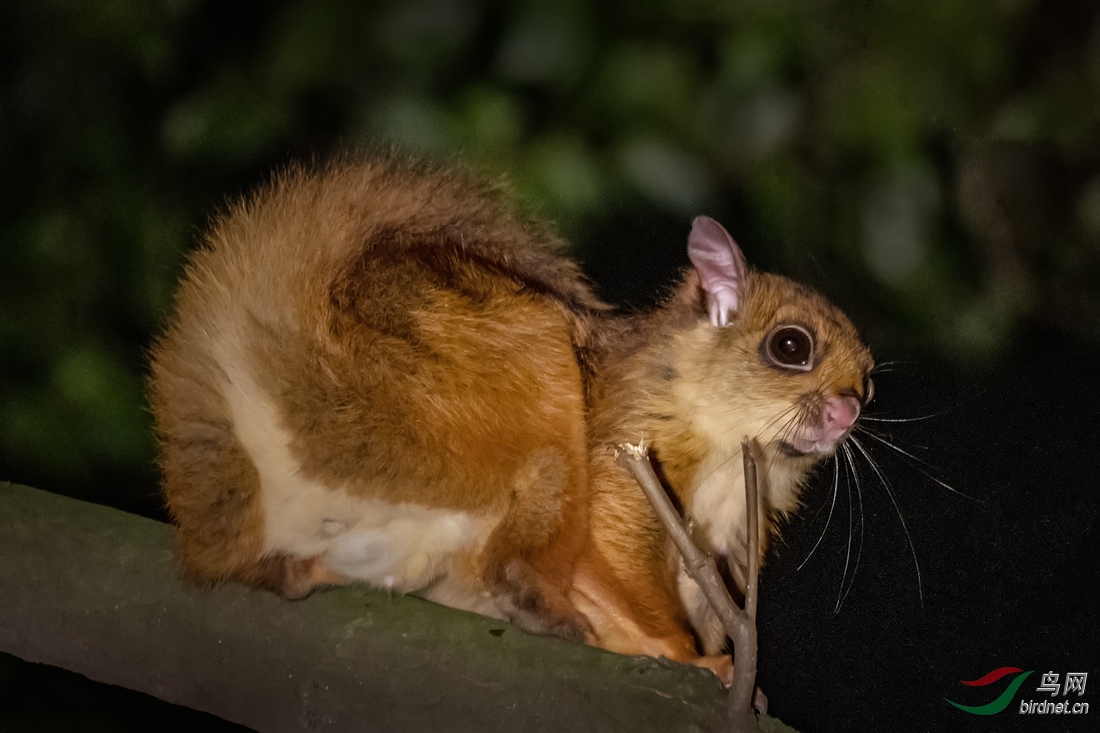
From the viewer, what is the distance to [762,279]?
1295mm

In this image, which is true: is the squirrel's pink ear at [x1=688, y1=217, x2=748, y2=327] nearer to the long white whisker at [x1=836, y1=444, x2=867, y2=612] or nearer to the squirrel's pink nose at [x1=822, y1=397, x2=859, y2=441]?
the squirrel's pink nose at [x1=822, y1=397, x2=859, y2=441]

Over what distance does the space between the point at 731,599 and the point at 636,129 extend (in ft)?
2.07

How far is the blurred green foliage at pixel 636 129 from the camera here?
1.15 meters

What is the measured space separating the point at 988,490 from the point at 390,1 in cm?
105

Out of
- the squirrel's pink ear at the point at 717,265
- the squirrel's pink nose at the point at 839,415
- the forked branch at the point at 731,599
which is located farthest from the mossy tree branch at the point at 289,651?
the squirrel's pink ear at the point at 717,265

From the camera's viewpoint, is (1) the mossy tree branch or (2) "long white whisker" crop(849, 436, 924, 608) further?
(2) "long white whisker" crop(849, 436, 924, 608)

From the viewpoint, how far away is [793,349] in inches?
48.4

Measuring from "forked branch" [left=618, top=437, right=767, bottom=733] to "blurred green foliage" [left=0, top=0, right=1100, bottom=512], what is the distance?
1.48 ft

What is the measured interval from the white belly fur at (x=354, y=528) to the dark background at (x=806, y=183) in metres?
0.44

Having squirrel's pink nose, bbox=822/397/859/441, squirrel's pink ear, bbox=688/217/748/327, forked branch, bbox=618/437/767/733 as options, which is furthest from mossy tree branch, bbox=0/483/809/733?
squirrel's pink ear, bbox=688/217/748/327

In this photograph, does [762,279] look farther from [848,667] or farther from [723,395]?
[848,667]

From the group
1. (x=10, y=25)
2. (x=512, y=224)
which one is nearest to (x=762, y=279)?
(x=512, y=224)

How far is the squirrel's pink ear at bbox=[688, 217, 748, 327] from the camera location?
116 cm

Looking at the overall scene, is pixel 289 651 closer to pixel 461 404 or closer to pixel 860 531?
pixel 461 404
